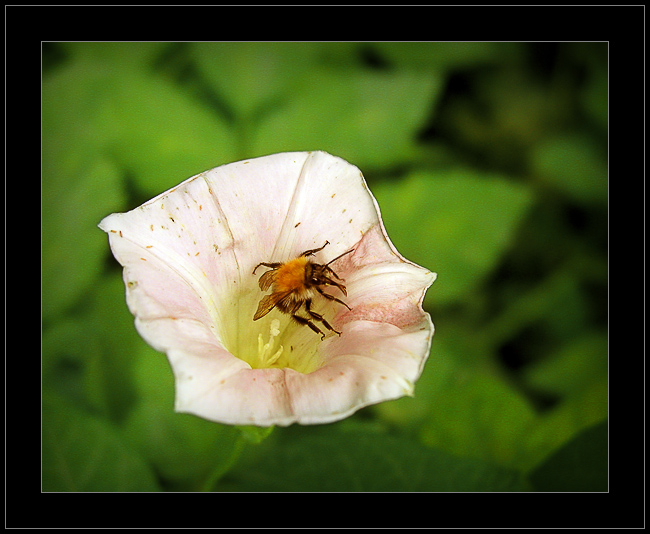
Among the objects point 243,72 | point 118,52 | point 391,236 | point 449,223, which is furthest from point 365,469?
point 118,52

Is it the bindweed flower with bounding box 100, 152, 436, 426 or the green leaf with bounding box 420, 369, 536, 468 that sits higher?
the bindweed flower with bounding box 100, 152, 436, 426

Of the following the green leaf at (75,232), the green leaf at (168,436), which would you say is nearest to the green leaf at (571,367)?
the green leaf at (168,436)

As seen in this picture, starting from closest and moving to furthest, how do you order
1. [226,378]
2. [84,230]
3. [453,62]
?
[226,378]
[84,230]
[453,62]

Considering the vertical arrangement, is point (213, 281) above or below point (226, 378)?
above

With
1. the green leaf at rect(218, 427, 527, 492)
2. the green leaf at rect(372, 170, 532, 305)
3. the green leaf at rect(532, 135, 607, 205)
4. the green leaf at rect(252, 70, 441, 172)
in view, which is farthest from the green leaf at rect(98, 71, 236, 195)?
the green leaf at rect(532, 135, 607, 205)

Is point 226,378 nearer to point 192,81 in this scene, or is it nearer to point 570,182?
point 192,81

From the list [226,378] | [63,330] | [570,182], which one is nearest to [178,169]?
[63,330]

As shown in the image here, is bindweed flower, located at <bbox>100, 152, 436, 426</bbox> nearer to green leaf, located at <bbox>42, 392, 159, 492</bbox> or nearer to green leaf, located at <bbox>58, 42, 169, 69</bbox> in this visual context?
green leaf, located at <bbox>42, 392, 159, 492</bbox>

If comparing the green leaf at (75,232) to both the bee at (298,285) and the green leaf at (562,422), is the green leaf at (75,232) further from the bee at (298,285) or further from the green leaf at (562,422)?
the green leaf at (562,422)
